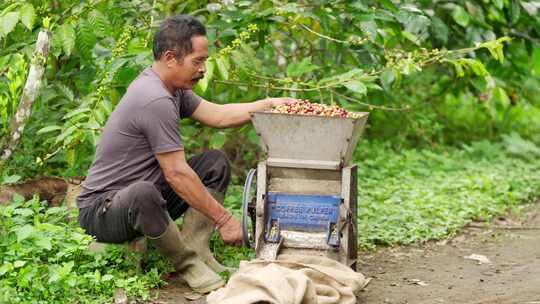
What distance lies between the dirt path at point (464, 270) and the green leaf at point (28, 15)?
2353 millimetres

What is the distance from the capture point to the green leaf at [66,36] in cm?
516

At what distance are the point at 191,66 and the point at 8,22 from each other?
107cm

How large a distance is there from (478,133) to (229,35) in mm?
4773

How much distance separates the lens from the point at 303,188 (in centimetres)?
481

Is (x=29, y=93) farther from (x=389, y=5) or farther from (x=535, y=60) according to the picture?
(x=535, y=60)

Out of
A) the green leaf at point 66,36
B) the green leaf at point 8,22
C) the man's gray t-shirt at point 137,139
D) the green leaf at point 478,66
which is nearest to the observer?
the man's gray t-shirt at point 137,139

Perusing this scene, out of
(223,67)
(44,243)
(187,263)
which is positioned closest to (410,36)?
(223,67)

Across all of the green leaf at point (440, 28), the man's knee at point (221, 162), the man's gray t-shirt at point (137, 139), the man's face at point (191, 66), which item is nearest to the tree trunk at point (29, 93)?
the man's gray t-shirt at point (137, 139)

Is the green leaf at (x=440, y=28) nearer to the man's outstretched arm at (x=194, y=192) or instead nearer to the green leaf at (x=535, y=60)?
the green leaf at (x=535, y=60)

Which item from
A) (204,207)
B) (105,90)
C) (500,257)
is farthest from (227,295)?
(500,257)

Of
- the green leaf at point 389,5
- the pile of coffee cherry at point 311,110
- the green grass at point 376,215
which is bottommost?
the green grass at point 376,215

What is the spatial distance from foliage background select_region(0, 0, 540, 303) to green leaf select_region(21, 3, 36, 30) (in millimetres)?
12

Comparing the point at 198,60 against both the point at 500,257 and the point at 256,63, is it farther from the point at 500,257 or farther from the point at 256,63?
the point at 500,257

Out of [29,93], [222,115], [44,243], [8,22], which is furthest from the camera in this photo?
[222,115]
